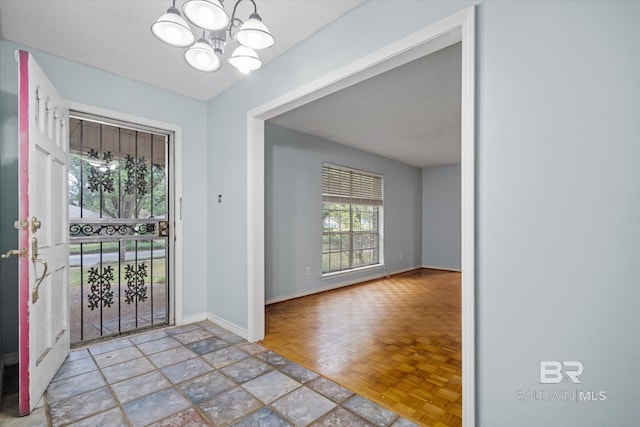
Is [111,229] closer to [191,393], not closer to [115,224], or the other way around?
[115,224]

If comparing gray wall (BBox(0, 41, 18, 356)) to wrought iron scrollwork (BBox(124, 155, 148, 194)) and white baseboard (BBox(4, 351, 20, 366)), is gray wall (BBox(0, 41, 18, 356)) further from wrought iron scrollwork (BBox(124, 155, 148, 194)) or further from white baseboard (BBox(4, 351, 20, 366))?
wrought iron scrollwork (BBox(124, 155, 148, 194))

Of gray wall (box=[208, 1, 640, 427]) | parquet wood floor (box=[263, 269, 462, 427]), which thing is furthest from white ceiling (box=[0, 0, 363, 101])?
parquet wood floor (box=[263, 269, 462, 427])

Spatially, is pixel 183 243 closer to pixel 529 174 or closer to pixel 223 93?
pixel 223 93

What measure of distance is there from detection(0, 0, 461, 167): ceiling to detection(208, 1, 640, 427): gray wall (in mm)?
Result: 977

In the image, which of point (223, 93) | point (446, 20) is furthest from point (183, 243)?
point (446, 20)

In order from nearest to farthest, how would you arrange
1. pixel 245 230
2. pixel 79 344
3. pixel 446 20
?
pixel 446 20 < pixel 79 344 < pixel 245 230

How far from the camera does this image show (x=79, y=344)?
8.85ft

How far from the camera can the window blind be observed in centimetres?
512

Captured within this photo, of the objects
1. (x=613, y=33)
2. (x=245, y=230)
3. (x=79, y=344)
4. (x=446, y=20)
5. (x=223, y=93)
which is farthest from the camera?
(x=223, y=93)

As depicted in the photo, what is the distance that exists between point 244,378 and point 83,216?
2088 millimetres

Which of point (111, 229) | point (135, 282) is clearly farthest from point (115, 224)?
point (135, 282)

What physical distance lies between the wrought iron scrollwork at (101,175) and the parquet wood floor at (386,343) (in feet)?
6.96

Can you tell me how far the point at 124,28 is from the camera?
221cm

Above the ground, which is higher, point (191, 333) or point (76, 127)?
point (76, 127)
